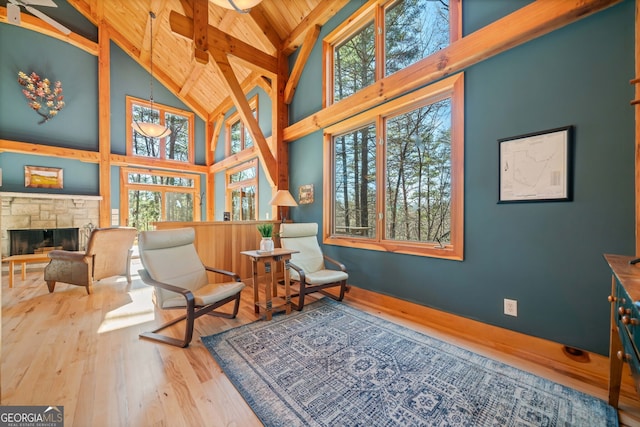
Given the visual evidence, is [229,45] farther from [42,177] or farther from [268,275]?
[42,177]

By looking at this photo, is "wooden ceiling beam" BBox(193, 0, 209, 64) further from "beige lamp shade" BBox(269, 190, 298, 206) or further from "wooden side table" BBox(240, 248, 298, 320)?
"wooden side table" BBox(240, 248, 298, 320)

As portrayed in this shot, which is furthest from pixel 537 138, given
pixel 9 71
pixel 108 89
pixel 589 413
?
pixel 9 71

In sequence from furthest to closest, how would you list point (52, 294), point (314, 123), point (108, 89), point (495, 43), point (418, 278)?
point (108, 89)
point (314, 123)
point (52, 294)
point (418, 278)
point (495, 43)

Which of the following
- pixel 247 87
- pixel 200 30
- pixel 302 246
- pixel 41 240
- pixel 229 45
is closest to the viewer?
pixel 302 246

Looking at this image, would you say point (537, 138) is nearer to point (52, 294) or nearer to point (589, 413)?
point (589, 413)

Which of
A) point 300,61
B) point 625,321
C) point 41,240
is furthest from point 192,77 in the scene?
point 625,321

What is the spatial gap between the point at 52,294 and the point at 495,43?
606 cm

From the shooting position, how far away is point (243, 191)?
665cm

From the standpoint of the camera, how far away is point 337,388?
5.87 feet

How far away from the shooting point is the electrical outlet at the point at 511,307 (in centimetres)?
224

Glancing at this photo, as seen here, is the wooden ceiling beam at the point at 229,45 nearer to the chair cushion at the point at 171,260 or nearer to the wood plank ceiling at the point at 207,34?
the wood plank ceiling at the point at 207,34

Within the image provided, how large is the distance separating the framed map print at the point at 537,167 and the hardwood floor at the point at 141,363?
1.21 metres

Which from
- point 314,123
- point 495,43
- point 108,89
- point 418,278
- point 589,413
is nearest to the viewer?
point 589,413

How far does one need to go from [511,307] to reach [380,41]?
3.40 metres
